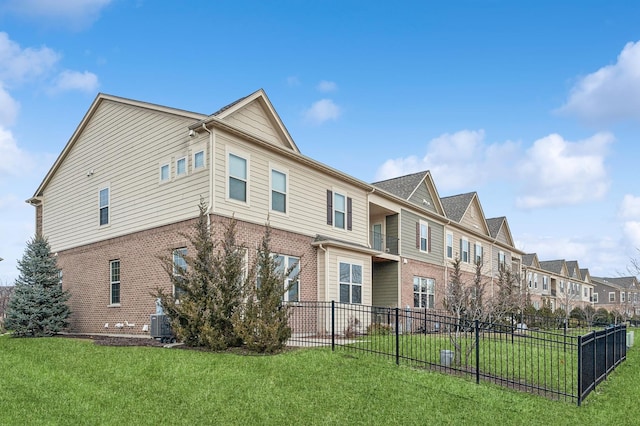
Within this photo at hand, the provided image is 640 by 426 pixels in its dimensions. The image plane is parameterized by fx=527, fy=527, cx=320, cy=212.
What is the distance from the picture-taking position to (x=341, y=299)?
20109 mm

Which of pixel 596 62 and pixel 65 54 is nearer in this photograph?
pixel 65 54

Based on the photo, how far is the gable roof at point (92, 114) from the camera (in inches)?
668

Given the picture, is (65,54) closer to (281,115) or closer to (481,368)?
(281,115)

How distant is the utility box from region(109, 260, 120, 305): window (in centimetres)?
473

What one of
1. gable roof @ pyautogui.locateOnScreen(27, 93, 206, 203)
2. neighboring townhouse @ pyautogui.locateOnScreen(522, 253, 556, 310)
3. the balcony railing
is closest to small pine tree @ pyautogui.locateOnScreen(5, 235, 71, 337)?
gable roof @ pyautogui.locateOnScreen(27, 93, 206, 203)

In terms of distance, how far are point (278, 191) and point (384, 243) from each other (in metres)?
9.81

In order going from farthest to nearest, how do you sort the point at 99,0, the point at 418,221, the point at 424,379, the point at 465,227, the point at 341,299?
1. the point at 465,227
2. the point at 418,221
3. the point at 341,299
4. the point at 99,0
5. the point at 424,379

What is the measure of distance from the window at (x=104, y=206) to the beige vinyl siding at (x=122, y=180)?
0.89ft

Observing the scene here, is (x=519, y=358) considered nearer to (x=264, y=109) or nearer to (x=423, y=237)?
(x=264, y=109)

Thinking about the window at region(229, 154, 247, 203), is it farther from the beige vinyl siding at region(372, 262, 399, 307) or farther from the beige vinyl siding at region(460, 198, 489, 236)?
the beige vinyl siding at region(460, 198, 489, 236)

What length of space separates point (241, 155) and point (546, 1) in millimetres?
10760

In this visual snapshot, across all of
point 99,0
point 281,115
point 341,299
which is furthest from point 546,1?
point 99,0

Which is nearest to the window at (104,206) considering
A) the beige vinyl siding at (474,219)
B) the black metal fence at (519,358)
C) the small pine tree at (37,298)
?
the small pine tree at (37,298)

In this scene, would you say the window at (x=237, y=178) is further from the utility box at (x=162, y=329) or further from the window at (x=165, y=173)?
the utility box at (x=162, y=329)
